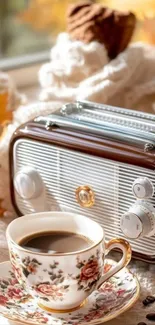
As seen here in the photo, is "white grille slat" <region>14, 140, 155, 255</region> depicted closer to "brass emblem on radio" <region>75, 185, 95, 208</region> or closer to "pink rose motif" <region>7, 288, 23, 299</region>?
"brass emblem on radio" <region>75, 185, 95, 208</region>

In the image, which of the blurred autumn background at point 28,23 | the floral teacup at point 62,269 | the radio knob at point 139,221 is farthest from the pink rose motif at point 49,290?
the blurred autumn background at point 28,23

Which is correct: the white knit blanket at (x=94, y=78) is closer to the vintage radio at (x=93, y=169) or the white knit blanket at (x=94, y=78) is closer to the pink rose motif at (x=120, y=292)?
the vintage radio at (x=93, y=169)

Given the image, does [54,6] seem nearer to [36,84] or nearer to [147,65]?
[36,84]

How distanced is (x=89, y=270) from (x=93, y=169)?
15 cm

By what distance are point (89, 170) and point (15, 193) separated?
0.43ft

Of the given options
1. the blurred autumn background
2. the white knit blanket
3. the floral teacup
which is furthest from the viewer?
the blurred autumn background

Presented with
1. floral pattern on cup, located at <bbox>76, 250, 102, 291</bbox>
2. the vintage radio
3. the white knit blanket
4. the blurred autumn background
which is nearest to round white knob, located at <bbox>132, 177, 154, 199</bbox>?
the vintage radio

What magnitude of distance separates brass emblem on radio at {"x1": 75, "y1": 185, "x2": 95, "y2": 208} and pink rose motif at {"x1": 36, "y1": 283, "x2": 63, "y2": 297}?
0.15m

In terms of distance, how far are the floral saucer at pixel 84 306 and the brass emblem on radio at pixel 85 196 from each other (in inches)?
3.2

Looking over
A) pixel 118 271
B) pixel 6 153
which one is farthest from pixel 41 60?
pixel 118 271

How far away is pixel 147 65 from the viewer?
3.43ft

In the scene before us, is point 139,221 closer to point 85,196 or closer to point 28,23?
point 85,196

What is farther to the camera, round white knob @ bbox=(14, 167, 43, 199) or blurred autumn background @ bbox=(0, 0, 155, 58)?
blurred autumn background @ bbox=(0, 0, 155, 58)

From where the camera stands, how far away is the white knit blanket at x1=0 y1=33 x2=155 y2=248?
963 mm
